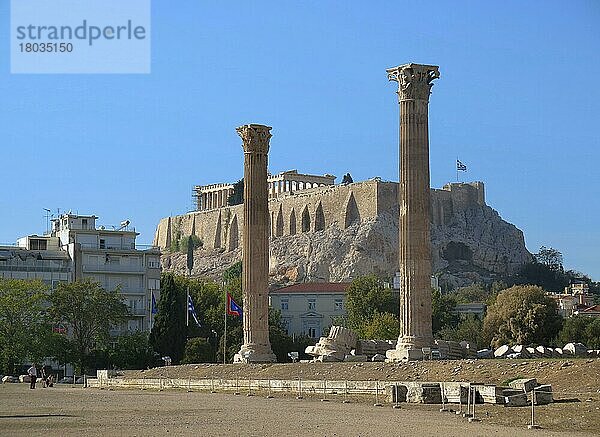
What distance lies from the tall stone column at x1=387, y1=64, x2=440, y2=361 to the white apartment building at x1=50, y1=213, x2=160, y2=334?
41702 millimetres

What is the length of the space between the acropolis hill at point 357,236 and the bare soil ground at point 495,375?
3686 inches

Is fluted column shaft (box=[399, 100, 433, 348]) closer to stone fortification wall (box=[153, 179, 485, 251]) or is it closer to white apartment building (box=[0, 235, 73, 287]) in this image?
white apartment building (box=[0, 235, 73, 287])

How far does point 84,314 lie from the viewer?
63.4 metres

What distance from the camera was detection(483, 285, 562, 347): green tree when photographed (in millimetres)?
61438

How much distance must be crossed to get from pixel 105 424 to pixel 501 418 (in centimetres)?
751

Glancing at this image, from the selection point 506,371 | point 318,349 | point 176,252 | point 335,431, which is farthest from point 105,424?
point 176,252

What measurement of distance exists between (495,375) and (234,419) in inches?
384

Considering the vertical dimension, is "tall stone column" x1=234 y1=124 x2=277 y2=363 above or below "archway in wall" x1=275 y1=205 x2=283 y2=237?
below

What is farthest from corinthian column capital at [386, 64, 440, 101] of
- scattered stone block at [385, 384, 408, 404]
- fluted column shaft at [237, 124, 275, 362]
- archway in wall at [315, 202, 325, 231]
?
archway in wall at [315, 202, 325, 231]

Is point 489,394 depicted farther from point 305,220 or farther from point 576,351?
point 305,220

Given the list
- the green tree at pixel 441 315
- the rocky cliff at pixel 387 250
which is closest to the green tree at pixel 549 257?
the rocky cliff at pixel 387 250

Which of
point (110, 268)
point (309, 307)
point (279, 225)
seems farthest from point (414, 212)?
point (279, 225)

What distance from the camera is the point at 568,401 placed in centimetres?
2538

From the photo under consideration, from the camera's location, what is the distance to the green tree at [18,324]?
197ft
